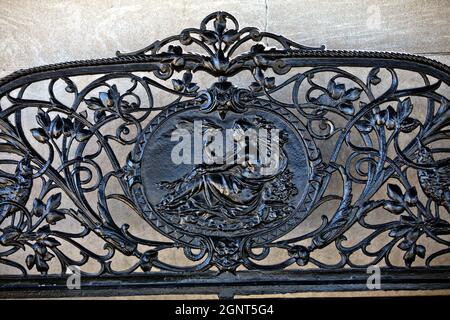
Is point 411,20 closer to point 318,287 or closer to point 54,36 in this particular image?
point 318,287

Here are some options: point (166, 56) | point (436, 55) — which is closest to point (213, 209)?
point (166, 56)

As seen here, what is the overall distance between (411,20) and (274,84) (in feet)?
1.69

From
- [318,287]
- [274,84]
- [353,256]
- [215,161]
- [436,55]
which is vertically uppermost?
[436,55]

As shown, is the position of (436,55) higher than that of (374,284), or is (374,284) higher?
(436,55)

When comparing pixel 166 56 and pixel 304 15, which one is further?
pixel 304 15

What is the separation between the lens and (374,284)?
6.36 feet

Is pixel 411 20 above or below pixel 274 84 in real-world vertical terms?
above

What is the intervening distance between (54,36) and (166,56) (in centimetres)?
45

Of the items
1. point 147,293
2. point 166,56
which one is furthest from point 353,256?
point 166,56

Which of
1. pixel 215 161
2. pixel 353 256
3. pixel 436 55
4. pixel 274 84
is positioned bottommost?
pixel 353 256
